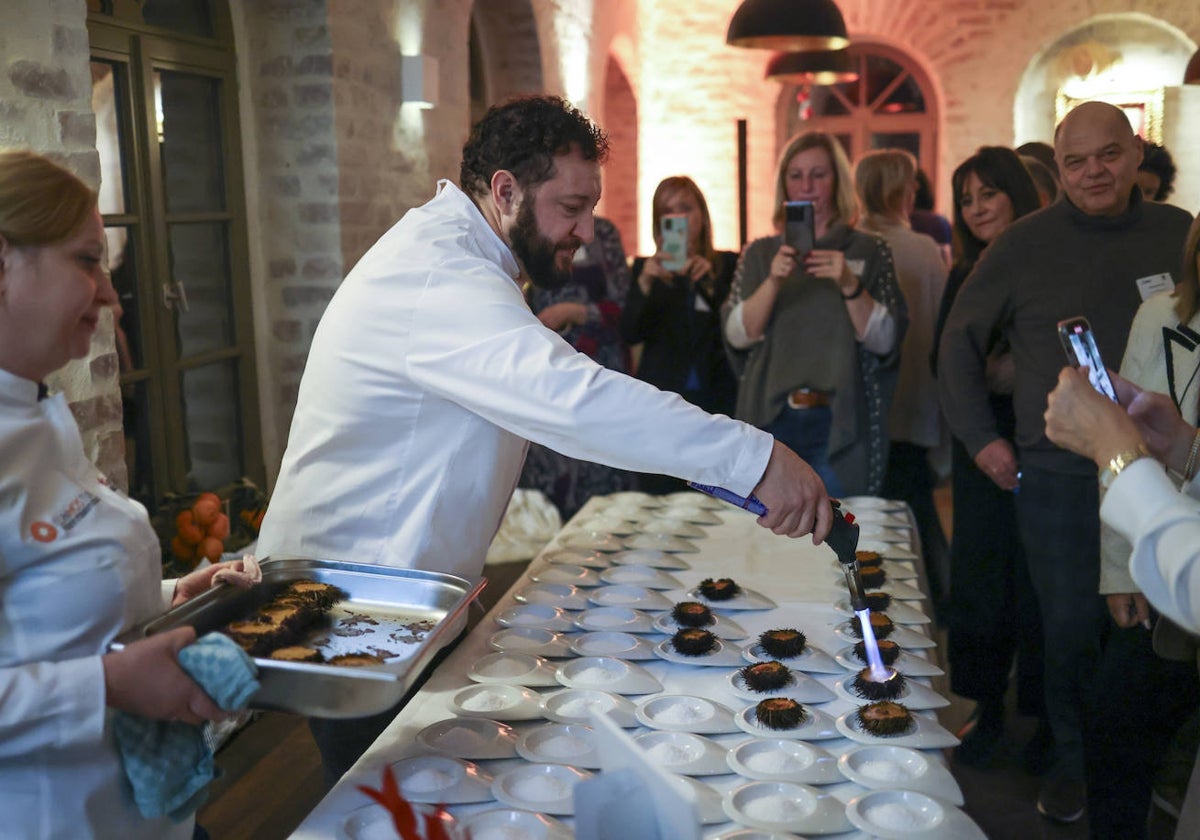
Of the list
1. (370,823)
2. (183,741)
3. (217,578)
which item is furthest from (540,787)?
(217,578)

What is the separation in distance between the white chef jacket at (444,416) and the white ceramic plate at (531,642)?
12 centimetres

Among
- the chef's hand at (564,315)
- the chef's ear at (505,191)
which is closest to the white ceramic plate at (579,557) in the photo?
the chef's ear at (505,191)

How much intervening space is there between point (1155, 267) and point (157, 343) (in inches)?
103

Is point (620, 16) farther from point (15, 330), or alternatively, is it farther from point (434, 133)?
point (15, 330)

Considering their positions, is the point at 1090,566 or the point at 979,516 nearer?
the point at 1090,566

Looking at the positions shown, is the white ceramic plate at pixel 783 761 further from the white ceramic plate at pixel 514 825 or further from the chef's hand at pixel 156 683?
the chef's hand at pixel 156 683

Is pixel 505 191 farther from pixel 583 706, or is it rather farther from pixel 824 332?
pixel 824 332

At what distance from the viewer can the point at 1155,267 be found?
2.62m

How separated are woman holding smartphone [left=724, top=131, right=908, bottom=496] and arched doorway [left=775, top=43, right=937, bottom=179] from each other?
19.7 feet

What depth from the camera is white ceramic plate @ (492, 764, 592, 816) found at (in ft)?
4.19

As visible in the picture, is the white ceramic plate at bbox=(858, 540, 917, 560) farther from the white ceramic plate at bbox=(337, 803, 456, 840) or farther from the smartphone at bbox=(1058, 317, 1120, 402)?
the white ceramic plate at bbox=(337, 803, 456, 840)

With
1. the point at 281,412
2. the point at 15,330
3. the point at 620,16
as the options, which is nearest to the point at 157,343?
the point at 281,412

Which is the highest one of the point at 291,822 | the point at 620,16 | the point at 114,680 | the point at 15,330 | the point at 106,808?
the point at 620,16

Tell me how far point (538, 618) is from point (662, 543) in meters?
0.51
